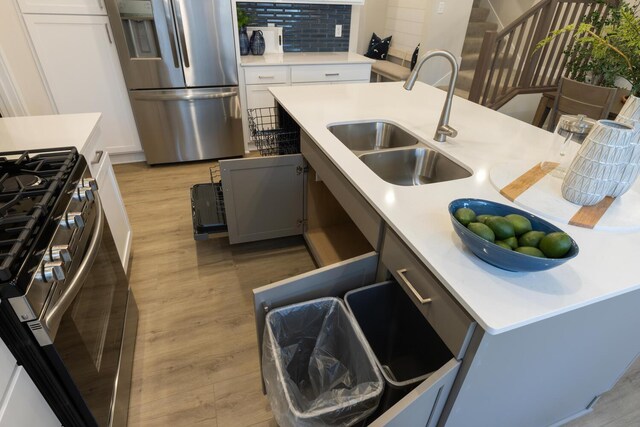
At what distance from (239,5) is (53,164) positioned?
291cm

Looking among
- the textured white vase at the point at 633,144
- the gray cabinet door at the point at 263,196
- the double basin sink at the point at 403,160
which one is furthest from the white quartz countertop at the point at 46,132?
the textured white vase at the point at 633,144

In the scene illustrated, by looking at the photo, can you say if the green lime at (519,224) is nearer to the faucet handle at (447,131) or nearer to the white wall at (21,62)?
the faucet handle at (447,131)

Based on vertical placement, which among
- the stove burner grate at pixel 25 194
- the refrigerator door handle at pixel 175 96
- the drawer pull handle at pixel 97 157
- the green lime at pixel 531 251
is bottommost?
the refrigerator door handle at pixel 175 96

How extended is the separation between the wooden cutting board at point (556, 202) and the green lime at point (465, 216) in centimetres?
29

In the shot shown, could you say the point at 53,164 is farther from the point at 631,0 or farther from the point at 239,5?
the point at 631,0

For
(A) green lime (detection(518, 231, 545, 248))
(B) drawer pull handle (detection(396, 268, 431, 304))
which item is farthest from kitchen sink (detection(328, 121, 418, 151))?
(A) green lime (detection(518, 231, 545, 248))

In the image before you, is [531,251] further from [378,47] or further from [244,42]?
[378,47]

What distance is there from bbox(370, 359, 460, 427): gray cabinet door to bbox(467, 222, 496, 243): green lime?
1.01 ft

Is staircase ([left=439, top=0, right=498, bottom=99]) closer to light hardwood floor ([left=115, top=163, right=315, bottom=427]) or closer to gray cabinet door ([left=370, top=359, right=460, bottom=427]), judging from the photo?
light hardwood floor ([left=115, top=163, right=315, bottom=427])

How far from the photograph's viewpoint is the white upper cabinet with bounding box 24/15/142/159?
8.76ft

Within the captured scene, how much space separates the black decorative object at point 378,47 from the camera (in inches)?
192

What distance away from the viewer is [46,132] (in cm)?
155

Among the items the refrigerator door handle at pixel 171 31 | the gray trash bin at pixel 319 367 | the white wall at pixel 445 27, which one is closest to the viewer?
the gray trash bin at pixel 319 367

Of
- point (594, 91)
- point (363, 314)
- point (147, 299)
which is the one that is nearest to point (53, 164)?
point (147, 299)
